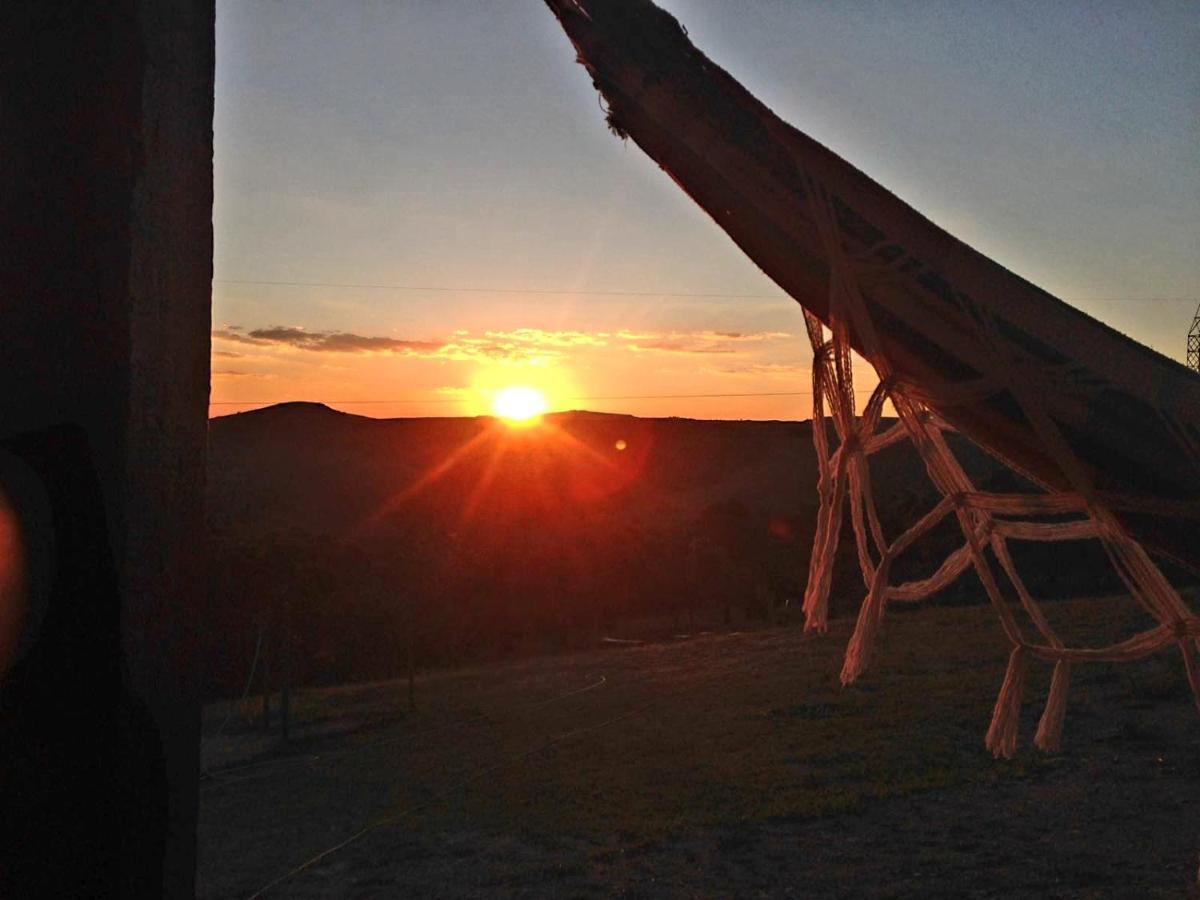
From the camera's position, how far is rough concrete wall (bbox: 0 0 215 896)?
118cm

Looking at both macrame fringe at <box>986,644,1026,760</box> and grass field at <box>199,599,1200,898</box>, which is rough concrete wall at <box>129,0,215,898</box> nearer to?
macrame fringe at <box>986,644,1026,760</box>

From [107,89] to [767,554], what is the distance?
124ft

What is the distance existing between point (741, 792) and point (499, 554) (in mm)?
26855

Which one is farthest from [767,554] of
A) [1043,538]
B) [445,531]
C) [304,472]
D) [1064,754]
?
[304,472]

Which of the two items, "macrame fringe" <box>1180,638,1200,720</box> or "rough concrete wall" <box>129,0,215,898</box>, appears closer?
"rough concrete wall" <box>129,0,215,898</box>

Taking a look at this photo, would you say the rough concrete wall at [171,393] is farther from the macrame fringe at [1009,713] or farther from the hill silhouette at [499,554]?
the hill silhouette at [499,554]

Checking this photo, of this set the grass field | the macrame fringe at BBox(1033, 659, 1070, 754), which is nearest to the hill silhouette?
the grass field

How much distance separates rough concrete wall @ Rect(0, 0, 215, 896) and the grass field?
22.3ft

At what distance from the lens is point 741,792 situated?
9922mm

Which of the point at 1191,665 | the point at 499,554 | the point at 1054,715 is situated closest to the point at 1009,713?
the point at 1054,715

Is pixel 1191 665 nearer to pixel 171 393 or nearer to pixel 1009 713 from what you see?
pixel 1009 713

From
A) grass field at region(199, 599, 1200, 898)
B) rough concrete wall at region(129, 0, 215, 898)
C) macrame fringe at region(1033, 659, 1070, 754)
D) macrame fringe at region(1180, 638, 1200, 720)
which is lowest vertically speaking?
grass field at region(199, 599, 1200, 898)

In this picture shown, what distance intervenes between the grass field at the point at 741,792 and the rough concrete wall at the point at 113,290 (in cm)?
679

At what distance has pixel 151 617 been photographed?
1201 millimetres
